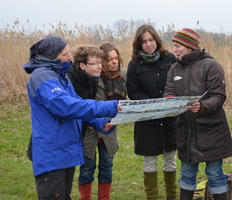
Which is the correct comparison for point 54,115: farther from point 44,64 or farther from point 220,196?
point 220,196

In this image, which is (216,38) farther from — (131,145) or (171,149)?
(171,149)

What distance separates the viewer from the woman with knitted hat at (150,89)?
3.83 metres

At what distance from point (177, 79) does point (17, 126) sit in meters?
5.57

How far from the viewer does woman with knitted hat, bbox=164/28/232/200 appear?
126 inches

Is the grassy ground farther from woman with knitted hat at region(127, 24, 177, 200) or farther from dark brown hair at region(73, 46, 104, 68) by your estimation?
dark brown hair at region(73, 46, 104, 68)

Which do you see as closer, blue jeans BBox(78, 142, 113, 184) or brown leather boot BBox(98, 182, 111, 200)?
blue jeans BBox(78, 142, 113, 184)

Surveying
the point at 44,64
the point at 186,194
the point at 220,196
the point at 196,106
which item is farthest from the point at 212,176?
the point at 44,64

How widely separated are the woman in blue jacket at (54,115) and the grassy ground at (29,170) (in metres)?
1.77

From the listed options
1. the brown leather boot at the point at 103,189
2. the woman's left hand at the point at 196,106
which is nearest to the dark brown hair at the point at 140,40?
the woman's left hand at the point at 196,106

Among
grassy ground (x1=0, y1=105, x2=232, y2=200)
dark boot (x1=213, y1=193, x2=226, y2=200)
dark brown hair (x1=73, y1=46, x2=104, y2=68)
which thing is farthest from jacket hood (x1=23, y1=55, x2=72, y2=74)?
grassy ground (x1=0, y1=105, x2=232, y2=200)

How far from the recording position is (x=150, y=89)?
3.87 metres

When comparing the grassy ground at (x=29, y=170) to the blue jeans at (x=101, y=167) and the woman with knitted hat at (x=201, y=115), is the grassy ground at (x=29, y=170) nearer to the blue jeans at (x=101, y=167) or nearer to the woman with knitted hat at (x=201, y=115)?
the blue jeans at (x=101, y=167)

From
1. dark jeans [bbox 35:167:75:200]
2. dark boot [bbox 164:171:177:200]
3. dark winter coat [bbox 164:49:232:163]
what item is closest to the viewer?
dark jeans [bbox 35:167:75:200]

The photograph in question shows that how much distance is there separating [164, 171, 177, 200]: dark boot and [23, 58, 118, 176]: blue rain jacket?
1.49 m
